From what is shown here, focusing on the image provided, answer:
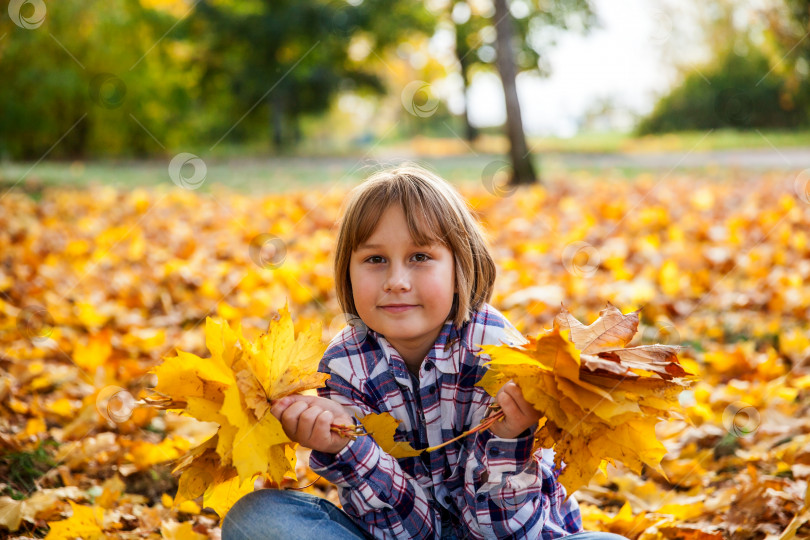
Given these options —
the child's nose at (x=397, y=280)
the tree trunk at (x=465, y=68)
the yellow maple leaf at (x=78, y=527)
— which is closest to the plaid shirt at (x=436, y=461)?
the child's nose at (x=397, y=280)

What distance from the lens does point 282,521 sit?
1343 millimetres

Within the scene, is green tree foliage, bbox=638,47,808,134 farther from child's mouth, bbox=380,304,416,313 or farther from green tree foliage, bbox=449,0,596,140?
child's mouth, bbox=380,304,416,313

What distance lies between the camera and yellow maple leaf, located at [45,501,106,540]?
59.1 inches

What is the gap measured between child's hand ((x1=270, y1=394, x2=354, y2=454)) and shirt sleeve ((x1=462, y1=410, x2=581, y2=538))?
0.28 m

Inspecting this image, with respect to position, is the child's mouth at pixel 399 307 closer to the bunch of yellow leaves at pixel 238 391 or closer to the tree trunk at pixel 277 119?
the bunch of yellow leaves at pixel 238 391

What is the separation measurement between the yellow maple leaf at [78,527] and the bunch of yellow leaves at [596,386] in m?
0.98

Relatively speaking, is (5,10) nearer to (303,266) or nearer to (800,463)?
(303,266)

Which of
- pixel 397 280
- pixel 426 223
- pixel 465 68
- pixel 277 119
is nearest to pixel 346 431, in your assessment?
pixel 397 280

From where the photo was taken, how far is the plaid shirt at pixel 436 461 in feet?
4.49

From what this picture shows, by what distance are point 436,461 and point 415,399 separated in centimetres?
14

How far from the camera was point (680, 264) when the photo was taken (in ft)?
12.0

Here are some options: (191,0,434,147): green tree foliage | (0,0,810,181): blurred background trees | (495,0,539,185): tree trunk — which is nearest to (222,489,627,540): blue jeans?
(495,0,539,185): tree trunk

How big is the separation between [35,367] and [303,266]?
5.12ft

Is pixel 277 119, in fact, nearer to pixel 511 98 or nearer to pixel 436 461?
pixel 511 98
